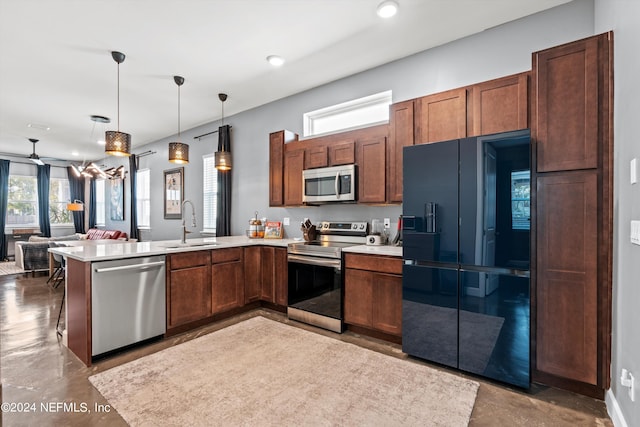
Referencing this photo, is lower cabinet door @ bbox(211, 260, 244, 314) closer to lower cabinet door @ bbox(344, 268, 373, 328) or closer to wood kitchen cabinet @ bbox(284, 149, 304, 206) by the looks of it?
wood kitchen cabinet @ bbox(284, 149, 304, 206)

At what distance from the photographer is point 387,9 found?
8.43 ft

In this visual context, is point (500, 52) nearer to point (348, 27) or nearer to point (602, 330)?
point (348, 27)

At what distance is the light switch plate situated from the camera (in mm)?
1472

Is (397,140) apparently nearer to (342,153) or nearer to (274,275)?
(342,153)

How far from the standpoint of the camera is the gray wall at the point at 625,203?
1.53m

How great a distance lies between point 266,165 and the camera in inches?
188

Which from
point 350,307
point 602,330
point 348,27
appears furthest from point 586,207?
point 348,27

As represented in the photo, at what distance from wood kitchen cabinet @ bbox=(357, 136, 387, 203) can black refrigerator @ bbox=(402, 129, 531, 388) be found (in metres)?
0.59

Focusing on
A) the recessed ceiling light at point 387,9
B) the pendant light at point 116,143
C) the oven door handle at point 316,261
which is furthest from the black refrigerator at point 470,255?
the pendant light at point 116,143

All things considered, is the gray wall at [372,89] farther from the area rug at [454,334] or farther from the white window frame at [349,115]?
the area rug at [454,334]

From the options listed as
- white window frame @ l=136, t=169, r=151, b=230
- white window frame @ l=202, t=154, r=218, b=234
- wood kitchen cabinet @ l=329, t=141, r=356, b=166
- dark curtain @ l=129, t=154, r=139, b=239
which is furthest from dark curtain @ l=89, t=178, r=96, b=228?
wood kitchen cabinet @ l=329, t=141, r=356, b=166

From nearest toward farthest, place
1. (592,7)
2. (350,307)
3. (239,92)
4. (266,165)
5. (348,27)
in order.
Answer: (592,7) < (348,27) < (350,307) < (239,92) < (266,165)

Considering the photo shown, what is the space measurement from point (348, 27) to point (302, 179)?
1.77 m

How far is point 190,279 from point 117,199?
22.6ft
